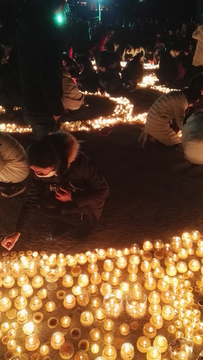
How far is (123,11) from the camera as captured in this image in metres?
18.1

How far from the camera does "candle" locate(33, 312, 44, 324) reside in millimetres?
2455

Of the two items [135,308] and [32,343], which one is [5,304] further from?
[135,308]

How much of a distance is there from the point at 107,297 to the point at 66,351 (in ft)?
1.77

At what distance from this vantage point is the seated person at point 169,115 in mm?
4641

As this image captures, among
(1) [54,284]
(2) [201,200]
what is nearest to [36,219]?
(1) [54,284]

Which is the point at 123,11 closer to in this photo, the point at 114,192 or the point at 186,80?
the point at 186,80

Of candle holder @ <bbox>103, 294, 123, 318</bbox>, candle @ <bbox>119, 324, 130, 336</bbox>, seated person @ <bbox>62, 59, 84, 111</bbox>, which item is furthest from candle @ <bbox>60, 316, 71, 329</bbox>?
seated person @ <bbox>62, 59, 84, 111</bbox>

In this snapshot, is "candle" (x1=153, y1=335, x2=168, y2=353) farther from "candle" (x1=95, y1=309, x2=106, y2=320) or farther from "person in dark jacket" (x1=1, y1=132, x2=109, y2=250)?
"person in dark jacket" (x1=1, y1=132, x2=109, y2=250)

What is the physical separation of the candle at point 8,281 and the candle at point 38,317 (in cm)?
41

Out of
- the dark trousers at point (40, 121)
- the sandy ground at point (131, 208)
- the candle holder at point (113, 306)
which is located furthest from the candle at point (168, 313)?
the dark trousers at point (40, 121)

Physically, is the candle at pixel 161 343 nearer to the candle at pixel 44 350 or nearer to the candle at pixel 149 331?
the candle at pixel 149 331

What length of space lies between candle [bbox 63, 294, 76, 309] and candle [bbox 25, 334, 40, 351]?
0.39 meters

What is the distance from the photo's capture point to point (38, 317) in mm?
2475

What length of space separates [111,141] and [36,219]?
2586 mm
